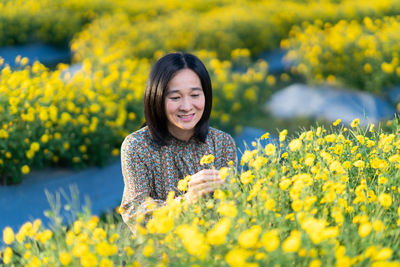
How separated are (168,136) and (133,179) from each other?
10.3 inches

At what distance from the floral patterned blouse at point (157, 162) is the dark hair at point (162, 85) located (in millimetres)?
63

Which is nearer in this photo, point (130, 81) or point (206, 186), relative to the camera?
point (206, 186)

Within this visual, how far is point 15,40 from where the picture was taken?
9.62 metres

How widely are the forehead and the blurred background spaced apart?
2.81ft

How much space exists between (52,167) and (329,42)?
472 centimetres

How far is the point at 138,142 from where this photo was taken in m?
1.98

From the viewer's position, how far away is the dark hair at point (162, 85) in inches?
73.9

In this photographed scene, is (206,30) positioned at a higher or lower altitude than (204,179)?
higher

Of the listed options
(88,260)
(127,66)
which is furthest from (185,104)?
(127,66)

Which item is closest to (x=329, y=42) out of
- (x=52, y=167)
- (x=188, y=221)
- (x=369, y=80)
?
(x=369, y=80)

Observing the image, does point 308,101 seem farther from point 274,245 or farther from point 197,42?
point 274,245

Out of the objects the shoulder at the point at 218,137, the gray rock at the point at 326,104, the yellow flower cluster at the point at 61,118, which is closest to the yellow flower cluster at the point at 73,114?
the yellow flower cluster at the point at 61,118

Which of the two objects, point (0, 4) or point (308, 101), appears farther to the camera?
point (0, 4)

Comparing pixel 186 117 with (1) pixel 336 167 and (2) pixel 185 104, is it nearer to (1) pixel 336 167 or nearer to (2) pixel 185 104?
(2) pixel 185 104
